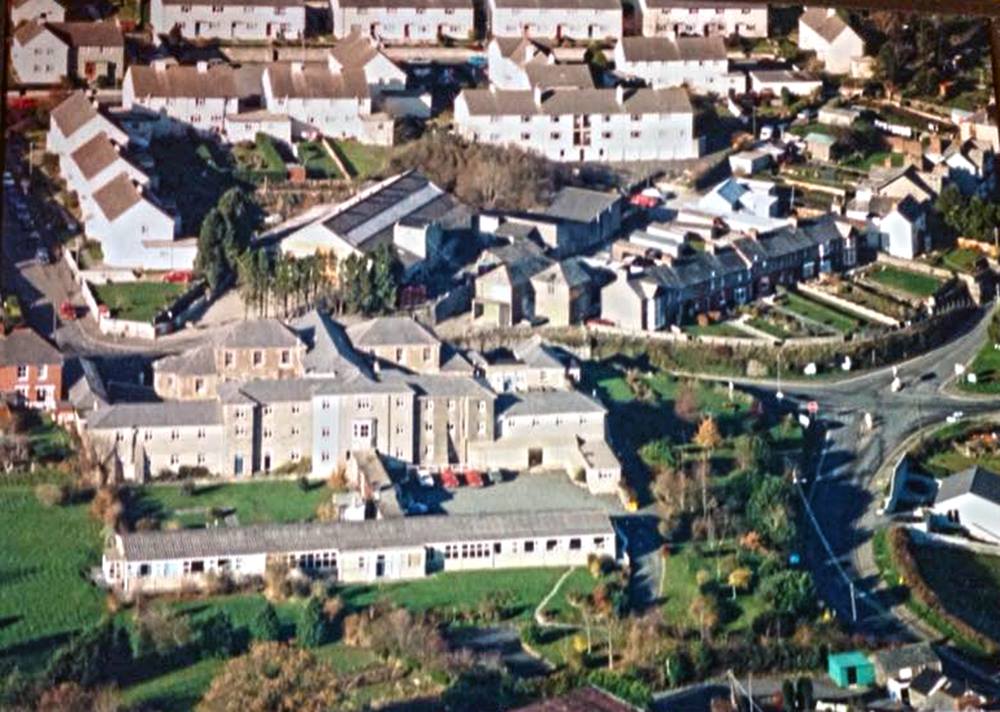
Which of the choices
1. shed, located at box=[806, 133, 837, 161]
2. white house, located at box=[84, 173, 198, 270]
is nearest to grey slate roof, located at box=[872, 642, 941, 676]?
white house, located at box=[84, 173, 198, 270]

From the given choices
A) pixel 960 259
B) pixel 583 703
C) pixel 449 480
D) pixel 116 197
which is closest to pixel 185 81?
pixel 116 197

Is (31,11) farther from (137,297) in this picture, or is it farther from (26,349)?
(26,349)

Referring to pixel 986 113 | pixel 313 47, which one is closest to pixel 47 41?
pixel 313 47

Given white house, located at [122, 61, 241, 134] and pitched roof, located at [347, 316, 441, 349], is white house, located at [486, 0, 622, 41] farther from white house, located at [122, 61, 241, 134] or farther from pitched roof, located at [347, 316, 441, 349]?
pitched roof, located at [347, 316, 441, 349]

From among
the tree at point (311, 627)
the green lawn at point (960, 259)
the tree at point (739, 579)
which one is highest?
the green lawn at point (960, 259)

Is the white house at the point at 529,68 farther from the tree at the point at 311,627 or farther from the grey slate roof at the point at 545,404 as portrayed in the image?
the tree at the point at 311,627

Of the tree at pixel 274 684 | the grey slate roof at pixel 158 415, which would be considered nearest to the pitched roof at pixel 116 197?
the grey slate roof at pixel 158 415

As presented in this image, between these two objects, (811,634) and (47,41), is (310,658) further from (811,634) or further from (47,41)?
(47,41)
